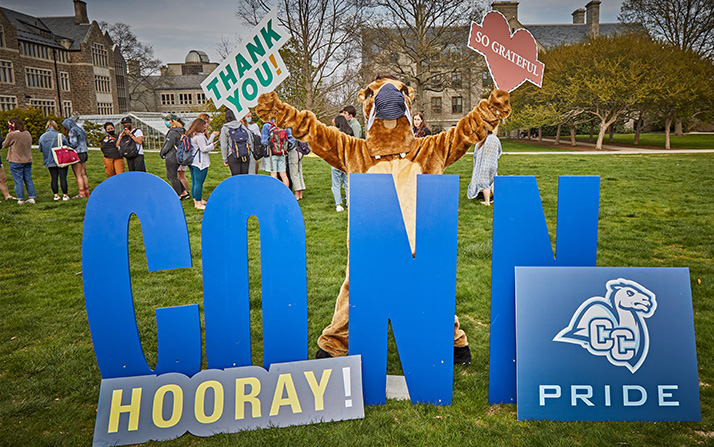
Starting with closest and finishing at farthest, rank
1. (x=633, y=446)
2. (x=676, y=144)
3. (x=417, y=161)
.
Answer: (x=633, y=446) → (x=417, y=161) → (x=676, y=144)

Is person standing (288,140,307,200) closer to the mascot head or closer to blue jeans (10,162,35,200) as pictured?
blue jeans (10,162,35,200)

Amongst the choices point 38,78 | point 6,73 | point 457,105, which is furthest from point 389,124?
point 38,78

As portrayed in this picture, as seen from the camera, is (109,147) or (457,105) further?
(457,105)

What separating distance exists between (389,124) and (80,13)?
62.2m

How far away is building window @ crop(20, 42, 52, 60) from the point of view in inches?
1686

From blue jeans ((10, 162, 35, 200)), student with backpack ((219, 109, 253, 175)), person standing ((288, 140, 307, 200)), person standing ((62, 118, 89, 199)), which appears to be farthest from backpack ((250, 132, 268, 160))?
blue jeans ((10, 162, 35, 200))

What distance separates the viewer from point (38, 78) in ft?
147

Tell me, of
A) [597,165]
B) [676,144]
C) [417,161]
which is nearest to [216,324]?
[417,161]

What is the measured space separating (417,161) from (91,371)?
286 cm

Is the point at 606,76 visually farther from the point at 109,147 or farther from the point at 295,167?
the point at 109,147

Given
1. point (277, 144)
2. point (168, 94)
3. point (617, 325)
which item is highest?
point (168, 94)

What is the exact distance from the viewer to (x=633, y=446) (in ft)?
8.82

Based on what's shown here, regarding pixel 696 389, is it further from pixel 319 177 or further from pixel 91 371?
pixel 319 177

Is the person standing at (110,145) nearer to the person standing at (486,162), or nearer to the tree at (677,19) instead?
the person standing at (486,162)
